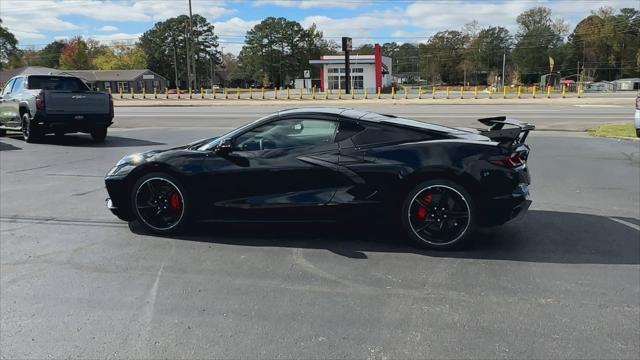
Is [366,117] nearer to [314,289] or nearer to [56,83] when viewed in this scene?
[314,289]

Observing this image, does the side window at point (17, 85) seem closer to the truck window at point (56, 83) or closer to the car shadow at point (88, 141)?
the truck window at point (56, 83)

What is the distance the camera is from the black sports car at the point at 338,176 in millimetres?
4961

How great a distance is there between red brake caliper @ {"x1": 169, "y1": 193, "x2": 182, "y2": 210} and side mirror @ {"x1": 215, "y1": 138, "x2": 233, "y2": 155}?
65cm

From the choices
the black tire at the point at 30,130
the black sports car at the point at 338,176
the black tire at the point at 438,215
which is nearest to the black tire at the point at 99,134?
the black tire at the point at 30,130

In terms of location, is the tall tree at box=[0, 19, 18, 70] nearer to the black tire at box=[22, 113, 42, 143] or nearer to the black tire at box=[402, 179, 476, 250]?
the black tire at box=[22, 113, 42, 143]

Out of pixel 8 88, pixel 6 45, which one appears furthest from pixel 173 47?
pixel 8 88

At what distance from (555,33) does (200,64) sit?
75939 millimetres

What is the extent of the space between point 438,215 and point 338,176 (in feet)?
3.28

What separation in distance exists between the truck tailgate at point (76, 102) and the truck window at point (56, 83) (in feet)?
3.21

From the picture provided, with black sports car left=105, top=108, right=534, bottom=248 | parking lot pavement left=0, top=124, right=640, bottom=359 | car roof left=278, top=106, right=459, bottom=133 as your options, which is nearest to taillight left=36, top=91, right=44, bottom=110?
parking lot pavement left=0, top=124, right=640, bottom=359

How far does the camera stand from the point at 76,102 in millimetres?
13688

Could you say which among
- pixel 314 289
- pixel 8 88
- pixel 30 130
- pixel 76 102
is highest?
pixel 8 88

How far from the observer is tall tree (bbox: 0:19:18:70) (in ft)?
365

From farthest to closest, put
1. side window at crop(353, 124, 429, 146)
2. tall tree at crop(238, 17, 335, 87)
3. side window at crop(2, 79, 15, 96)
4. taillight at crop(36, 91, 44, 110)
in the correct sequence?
tall tree at crop(238, 17, 335, 87) → side window at crop(2, 79, 15, 96) → taillight at crop(36, 91, 44, 110) → side window at crop(353, 124, 429, 146)
